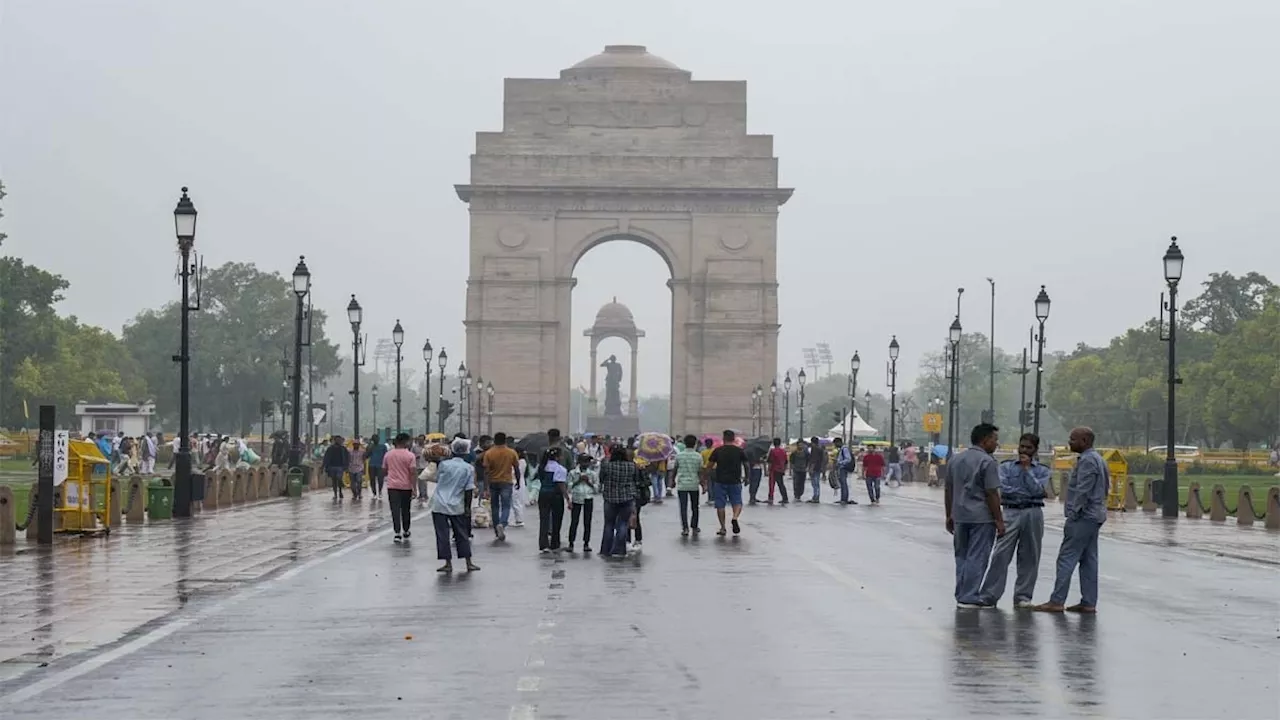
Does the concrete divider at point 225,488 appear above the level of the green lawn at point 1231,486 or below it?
above

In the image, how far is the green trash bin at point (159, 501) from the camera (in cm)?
3412

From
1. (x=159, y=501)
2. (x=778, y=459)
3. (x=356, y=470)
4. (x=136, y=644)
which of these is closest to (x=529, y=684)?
(x=136, y=644)

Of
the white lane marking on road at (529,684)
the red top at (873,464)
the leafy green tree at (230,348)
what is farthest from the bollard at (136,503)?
the leafy green tree at (230,348)

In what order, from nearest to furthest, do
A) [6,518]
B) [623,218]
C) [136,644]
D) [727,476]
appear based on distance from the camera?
[136,644], [6,518], [727,476], [623,218]

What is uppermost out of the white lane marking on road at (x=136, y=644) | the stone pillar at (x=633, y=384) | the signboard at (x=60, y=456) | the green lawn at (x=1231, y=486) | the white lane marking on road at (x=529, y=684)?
the stone pillar at (x=633, y=384)

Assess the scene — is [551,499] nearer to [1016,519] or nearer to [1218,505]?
[1016,519]

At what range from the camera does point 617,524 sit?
26234 mm

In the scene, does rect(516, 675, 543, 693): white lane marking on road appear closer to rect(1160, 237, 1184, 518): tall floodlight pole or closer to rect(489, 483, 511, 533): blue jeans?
A: rect(489, 483, 511, 533): blue jeans

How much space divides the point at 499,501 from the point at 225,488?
11.3 m

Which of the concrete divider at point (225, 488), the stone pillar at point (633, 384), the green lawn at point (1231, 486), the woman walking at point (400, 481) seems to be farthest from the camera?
the stone pillar at point (633, 384)

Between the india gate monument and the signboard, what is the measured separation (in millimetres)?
72307

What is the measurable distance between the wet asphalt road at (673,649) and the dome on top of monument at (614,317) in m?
139

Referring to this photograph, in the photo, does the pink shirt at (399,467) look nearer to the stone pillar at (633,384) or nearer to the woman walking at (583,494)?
the woman walking at (583,494)

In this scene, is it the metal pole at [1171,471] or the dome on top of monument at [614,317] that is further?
the dome on top of monument at [614,317]
